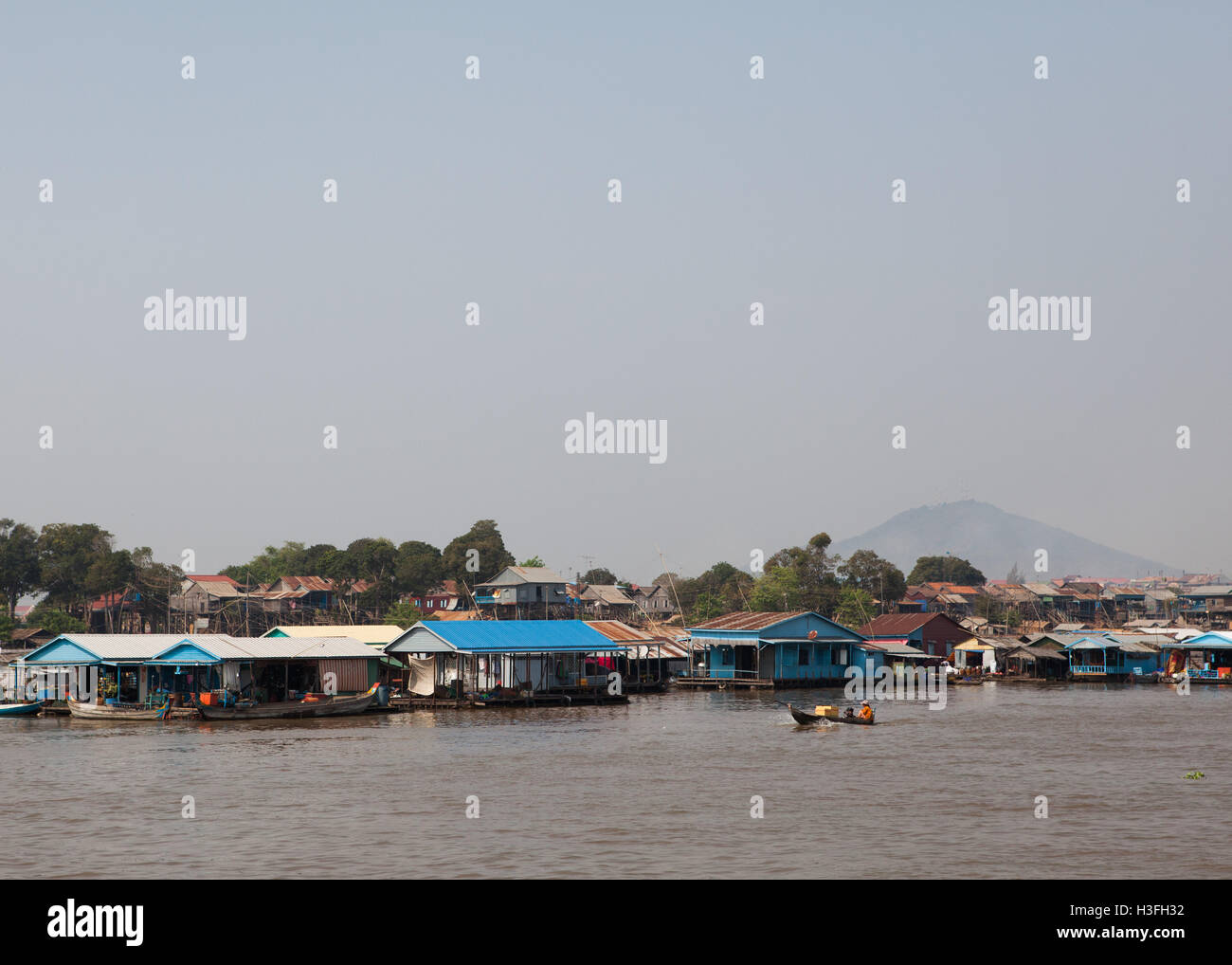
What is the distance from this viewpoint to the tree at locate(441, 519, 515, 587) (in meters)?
176

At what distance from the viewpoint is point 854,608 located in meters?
158

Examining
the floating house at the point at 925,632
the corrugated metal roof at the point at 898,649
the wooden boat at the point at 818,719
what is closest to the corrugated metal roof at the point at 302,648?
the wooden boat at the point at 818,719

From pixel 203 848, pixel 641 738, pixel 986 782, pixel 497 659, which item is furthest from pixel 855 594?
pixel 203 848

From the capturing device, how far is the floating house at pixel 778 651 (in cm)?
8806

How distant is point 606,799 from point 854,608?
5045 inches

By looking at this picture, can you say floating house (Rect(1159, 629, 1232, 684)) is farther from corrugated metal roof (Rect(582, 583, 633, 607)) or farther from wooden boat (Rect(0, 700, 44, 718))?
wooden boat (Rect(0, 700, 44, 718))

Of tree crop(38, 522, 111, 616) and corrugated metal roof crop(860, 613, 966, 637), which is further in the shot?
tree crop(38, 522, 111, 616)

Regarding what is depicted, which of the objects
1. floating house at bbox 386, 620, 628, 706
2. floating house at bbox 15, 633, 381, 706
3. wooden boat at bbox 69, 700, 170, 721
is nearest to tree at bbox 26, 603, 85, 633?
floating house at bbox 15, 633, 381, 706

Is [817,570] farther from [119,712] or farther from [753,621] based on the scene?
[119,712]

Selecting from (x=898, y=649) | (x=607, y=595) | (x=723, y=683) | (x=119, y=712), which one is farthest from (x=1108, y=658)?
(x=119, y=712)

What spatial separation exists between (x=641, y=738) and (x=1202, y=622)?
14652 centimetres

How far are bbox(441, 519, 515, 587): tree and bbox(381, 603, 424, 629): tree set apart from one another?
47.2ft
